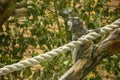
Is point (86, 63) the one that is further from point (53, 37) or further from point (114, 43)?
point (53, 37)

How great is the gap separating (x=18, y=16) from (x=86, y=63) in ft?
4.99

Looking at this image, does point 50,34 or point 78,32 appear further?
point 50,34

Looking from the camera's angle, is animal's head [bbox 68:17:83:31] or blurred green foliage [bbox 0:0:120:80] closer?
animal's head [bbox 68:17:83:31]

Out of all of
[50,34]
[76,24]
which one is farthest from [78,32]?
[50,34]

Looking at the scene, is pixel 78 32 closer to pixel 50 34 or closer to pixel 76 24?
pixel 76 24

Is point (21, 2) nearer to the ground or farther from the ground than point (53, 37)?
farther from the ground

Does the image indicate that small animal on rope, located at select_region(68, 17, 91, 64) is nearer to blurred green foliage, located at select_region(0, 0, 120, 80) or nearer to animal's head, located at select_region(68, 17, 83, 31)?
animal's head, located at select_region(68, 17, 83, 31)

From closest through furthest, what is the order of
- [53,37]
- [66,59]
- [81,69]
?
1. [81,69]
2. [66,59]
3. [53,37]

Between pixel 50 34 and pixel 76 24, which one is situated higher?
pixel 76 24

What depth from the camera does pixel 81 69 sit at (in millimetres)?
1895

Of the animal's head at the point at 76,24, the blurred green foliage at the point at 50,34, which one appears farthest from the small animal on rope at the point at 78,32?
the blurred green foliage at the point at 50,34

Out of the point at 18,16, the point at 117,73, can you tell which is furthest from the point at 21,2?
the point at 117,73

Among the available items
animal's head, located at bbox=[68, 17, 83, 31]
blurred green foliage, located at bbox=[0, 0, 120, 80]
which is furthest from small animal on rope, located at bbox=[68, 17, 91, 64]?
blurred green foliage, located at bbox=[0, 0, 120, 80]

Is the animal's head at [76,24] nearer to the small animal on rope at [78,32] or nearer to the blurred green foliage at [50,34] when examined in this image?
the small animal on rope at [78,32]
